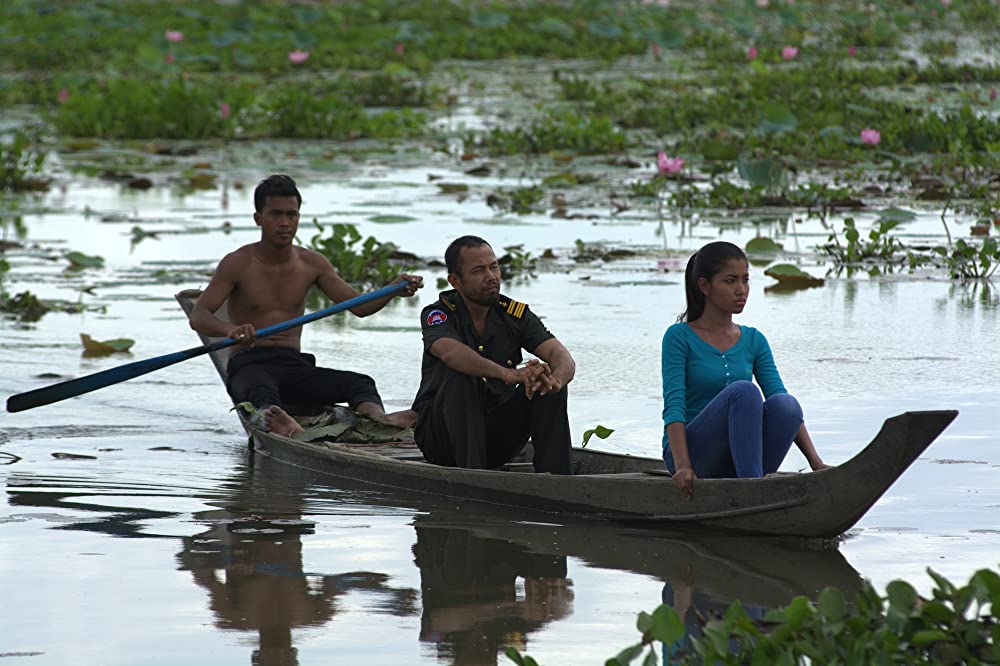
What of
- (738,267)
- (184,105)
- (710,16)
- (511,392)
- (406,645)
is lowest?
(406,645)

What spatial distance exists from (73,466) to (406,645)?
2.55m

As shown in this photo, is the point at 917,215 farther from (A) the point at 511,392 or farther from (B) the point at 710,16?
(B) the point at 710,16

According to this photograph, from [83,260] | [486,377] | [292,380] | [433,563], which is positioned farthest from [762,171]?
[433,563]

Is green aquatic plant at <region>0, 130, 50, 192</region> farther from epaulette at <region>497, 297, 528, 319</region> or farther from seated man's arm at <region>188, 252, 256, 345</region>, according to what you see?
epaulette at <region>497, 297, 528, 319</region>

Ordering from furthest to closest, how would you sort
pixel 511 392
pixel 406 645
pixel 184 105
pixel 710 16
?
1. pixel 710 16
2. pixel 184 105
3. pixel 511 392
4. pixel 406 645

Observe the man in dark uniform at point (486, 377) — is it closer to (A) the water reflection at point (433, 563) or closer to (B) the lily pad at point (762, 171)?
(A) the water reflection at point (433, 563)

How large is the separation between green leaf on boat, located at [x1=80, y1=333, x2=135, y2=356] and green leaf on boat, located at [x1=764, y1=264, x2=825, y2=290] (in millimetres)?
3367

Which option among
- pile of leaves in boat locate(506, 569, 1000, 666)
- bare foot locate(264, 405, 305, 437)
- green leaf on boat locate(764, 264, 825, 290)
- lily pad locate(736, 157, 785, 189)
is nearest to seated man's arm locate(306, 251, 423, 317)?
bare foot locate(264, 405, 305, 437)

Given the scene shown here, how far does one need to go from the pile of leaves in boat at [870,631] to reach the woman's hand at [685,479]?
1.75 m

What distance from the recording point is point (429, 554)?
497 centimetres

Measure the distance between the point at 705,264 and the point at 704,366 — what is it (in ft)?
1.10

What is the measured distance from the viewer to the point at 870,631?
3.14 metres

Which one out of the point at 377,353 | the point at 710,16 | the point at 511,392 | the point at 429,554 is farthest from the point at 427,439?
the point at 710,16

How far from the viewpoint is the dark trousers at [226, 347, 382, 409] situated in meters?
6.75
